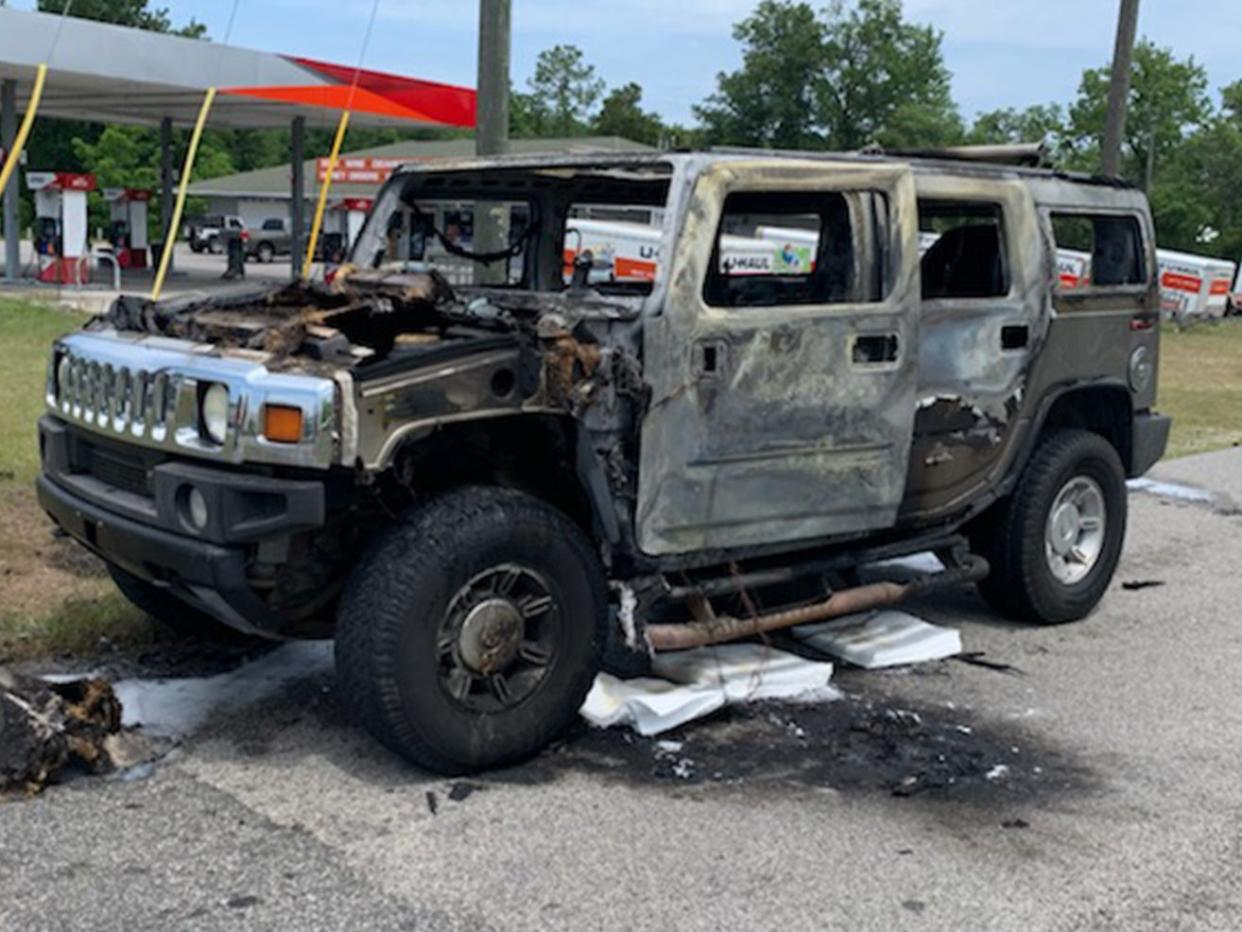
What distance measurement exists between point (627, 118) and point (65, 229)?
177 ft

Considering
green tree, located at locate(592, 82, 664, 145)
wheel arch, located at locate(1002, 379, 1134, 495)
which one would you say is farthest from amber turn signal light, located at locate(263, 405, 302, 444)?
green tree, located at locate(592, 82, 664, 145)

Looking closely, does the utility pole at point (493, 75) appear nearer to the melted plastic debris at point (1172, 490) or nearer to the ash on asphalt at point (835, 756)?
the ash on asphalt at point (835, 756)

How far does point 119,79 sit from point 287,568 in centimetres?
2236

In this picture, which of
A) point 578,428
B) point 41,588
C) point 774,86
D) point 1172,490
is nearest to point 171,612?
point 41,588

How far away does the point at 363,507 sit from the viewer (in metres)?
4.41

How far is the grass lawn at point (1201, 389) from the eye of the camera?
12852 millimetres

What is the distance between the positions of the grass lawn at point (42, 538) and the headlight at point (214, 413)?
164 centimetres

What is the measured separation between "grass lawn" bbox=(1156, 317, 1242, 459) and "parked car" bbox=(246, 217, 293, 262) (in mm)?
30353

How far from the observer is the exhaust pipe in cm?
482

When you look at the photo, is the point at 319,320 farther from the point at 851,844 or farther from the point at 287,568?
the point at 851,844

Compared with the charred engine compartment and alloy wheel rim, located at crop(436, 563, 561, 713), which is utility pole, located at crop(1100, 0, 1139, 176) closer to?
the charred engine compartment

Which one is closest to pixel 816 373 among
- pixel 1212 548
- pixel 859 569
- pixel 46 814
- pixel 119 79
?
pixel 859 569

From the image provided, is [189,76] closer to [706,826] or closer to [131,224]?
[131,224]

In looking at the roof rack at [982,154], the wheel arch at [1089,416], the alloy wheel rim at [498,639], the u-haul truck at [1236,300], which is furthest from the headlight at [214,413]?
the u-haul truck at [1236,300]
